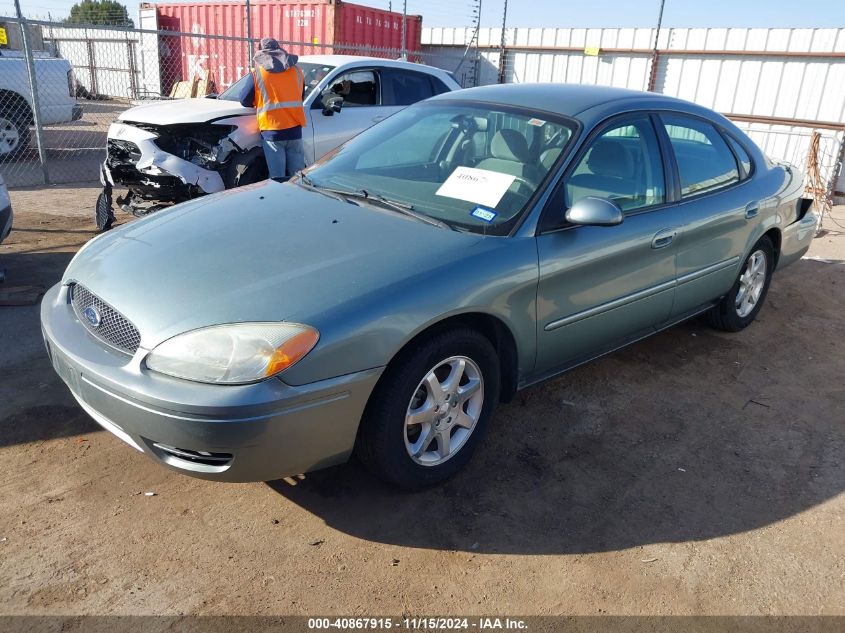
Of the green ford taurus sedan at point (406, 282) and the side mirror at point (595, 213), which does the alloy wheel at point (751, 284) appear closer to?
the green ford taurus sedan at point (406, 282)

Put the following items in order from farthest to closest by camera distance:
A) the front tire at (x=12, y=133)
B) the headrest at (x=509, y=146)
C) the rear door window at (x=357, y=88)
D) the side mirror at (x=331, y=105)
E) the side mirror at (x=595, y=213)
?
the front tire at (x=12, y=133), the rear door window at (x=357, y=88), the side mirror at (x=331, y=105), the headrest at (x=509, y=146), the side mirror at (x=595, y=213)

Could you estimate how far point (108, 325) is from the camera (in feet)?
8.99

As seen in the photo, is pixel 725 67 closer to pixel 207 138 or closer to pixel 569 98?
pixel 207 138

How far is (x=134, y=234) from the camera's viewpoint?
3.27 metres

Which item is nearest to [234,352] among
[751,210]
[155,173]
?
[751,210]

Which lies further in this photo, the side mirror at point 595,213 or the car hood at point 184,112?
the car hood at point 184,112

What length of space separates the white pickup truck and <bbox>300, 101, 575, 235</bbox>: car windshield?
8474mm

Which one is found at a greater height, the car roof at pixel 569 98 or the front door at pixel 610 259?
the car roof at pixel 569 98

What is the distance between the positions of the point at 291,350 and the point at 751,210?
11.3 ft

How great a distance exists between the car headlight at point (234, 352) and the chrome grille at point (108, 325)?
0.59 feet

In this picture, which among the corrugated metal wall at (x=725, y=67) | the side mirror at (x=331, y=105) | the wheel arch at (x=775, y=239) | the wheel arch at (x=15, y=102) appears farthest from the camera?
the corrugated metal wall at (x=725, y=67)

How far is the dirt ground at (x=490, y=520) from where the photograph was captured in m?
2.53

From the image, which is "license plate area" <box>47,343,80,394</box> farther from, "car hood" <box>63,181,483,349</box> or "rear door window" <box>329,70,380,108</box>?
"rear door window" <box>329,70,380,108</box>

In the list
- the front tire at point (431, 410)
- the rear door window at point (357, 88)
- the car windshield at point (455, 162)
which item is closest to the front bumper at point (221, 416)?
the front tire at point (431, 410)
